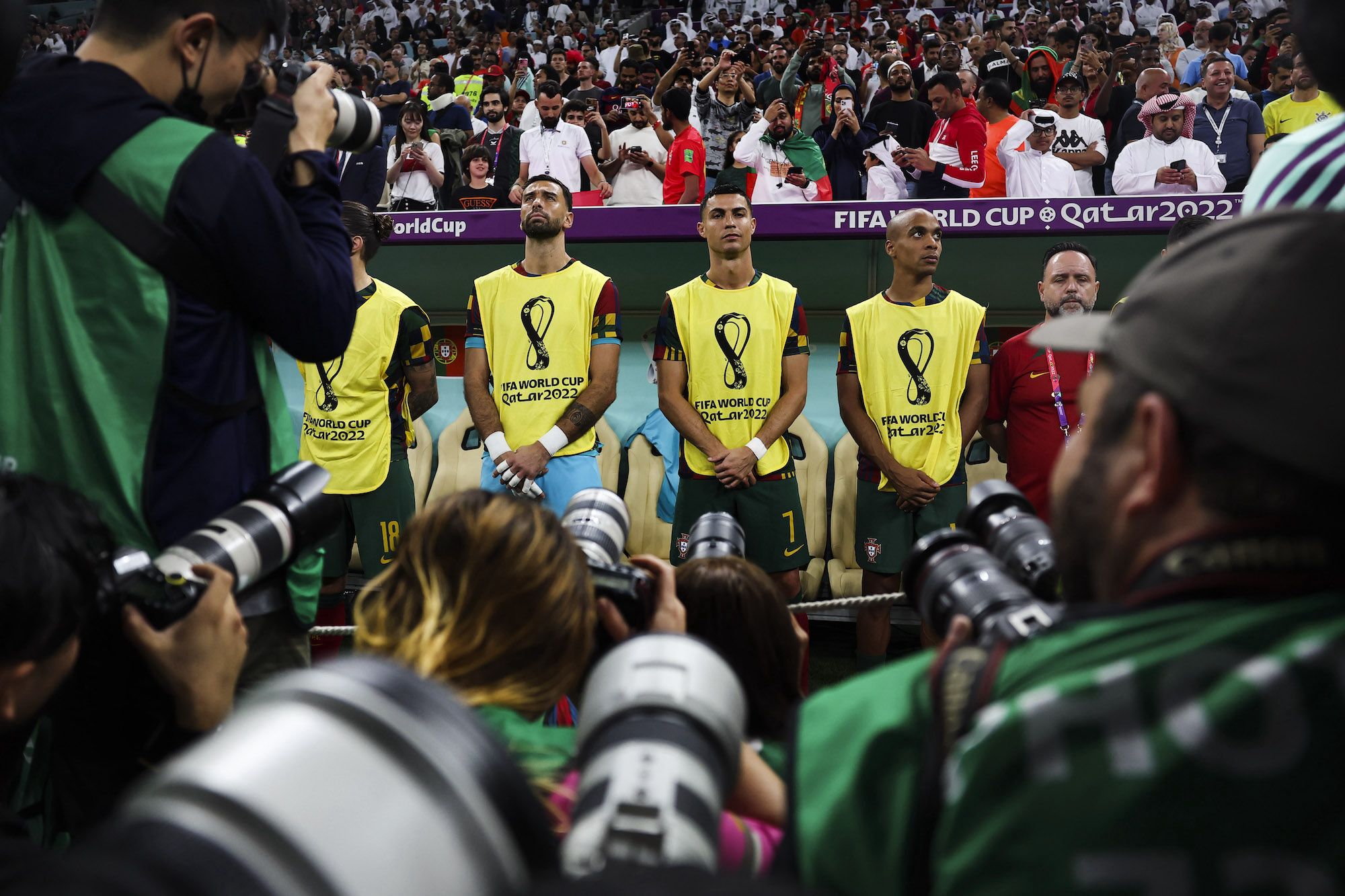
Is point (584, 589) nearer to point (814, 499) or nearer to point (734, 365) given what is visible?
point (734, 365)

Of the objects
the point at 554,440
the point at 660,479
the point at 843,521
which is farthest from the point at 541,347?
the point at 843,521

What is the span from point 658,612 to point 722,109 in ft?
26.5

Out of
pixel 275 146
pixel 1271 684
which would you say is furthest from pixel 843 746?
pixel 275 146

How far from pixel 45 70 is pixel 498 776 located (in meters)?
1.67

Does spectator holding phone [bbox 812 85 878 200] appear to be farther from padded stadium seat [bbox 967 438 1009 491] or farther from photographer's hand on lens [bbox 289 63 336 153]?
photographer's hand on lens [bbox 289 63 336 153]

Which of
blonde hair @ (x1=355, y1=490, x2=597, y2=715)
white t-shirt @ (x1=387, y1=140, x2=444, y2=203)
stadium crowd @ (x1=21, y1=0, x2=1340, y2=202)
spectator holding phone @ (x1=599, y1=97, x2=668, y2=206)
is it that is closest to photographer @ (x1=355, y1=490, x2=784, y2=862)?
blonde hair @ (x1=355, y1=490, x2=597, y2=715)

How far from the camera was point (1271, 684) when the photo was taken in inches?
28.1

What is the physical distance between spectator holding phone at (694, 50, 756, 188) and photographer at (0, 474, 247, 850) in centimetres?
775

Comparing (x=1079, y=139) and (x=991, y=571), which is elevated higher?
(x=1079, y=139)

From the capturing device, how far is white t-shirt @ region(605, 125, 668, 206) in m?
8.78

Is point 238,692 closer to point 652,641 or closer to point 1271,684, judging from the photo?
point 652,641

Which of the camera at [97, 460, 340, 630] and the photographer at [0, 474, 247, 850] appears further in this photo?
the camera at [97, 460, 340, 630]

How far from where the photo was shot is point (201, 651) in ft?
5.16

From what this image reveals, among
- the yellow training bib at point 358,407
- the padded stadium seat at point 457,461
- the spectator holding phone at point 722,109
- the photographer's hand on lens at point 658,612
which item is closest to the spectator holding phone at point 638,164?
the spectator holding phone at point 722,109
